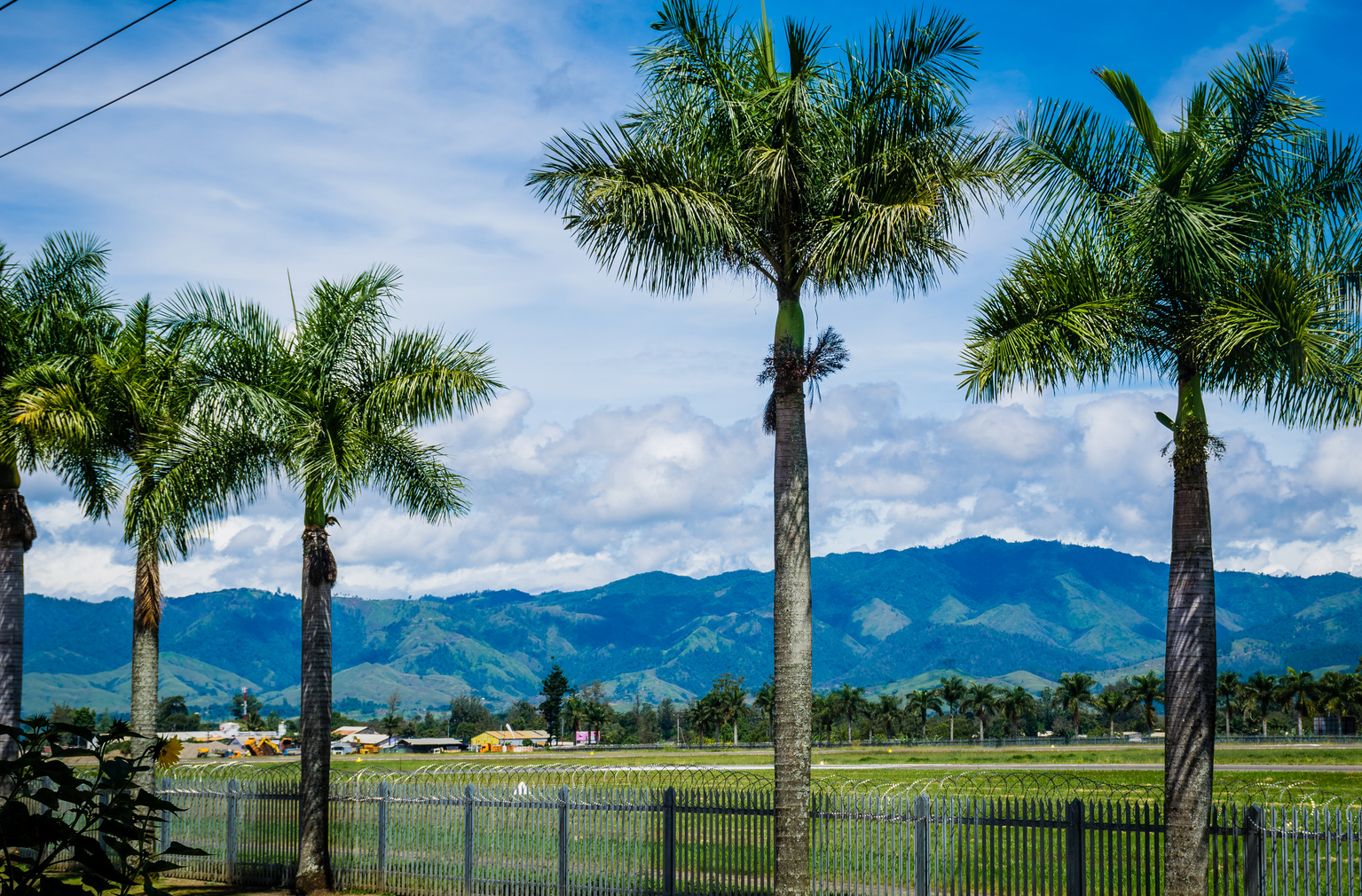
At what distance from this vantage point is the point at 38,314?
1983cm

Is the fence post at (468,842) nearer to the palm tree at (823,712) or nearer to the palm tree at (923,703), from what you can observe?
the palm tree at (823,712)

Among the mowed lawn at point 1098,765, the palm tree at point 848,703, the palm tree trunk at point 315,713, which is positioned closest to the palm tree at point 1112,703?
the palm tree at point 848,703

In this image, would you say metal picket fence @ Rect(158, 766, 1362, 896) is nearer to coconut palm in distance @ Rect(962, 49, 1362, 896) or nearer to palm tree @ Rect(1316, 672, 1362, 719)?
coconut palm in distance @ Rect(962, 49, 1362, 896)

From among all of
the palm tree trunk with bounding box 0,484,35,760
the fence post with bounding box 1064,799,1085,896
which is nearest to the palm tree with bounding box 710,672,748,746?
the palm tree trunk with bounding box 0,484,35,760

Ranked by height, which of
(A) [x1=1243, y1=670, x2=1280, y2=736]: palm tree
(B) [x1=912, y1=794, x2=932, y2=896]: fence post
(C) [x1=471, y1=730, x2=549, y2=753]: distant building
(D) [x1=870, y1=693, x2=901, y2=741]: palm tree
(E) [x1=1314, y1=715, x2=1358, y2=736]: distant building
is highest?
(B) [x1=912, y1=794, x2=932, y2=896]: fence post

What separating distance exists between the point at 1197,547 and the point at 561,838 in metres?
9.61

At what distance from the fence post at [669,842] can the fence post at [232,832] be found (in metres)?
8.68

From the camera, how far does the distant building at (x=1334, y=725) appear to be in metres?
101

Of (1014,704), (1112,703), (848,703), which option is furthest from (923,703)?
(1112,703)

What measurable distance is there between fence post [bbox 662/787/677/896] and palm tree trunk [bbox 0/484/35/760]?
37.2ft

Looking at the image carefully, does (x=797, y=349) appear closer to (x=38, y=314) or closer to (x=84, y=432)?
(x=84, y=432)

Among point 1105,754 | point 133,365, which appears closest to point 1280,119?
point 133,365

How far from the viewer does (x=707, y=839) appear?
1541 centimetres

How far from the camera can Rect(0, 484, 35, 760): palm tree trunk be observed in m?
19.3
